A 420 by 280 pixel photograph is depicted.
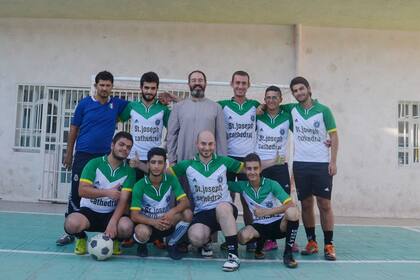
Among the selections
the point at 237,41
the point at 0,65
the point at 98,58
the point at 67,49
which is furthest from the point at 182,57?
the point at 0,65

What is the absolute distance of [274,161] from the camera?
15.0 feet

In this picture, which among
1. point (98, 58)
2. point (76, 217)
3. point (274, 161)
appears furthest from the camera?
point (98, 58)

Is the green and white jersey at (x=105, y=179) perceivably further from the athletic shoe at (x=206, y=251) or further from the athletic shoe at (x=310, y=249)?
the athletic shoe at (x=310, y=249)

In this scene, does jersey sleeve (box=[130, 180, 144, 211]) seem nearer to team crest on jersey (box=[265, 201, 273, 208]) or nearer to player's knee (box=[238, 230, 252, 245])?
player's knee (box=[238, 230, 252, 245])

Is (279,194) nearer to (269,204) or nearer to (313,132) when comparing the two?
(269,204)

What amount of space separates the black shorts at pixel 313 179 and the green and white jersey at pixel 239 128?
2.02 feet

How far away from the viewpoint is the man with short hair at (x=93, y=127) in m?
4.55

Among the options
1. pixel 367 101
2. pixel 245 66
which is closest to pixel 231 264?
pixel 245 66

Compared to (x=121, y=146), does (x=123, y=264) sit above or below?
below

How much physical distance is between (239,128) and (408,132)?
18.4 feet

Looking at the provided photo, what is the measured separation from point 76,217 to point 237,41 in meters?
5.55

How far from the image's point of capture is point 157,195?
4.14 metres

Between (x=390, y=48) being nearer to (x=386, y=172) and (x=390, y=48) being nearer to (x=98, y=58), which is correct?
(x=386, y=172)

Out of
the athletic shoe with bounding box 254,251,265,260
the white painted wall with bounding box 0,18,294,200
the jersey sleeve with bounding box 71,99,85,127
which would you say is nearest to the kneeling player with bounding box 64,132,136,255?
the jersey sleeve with bounding box 71,99,85,127
